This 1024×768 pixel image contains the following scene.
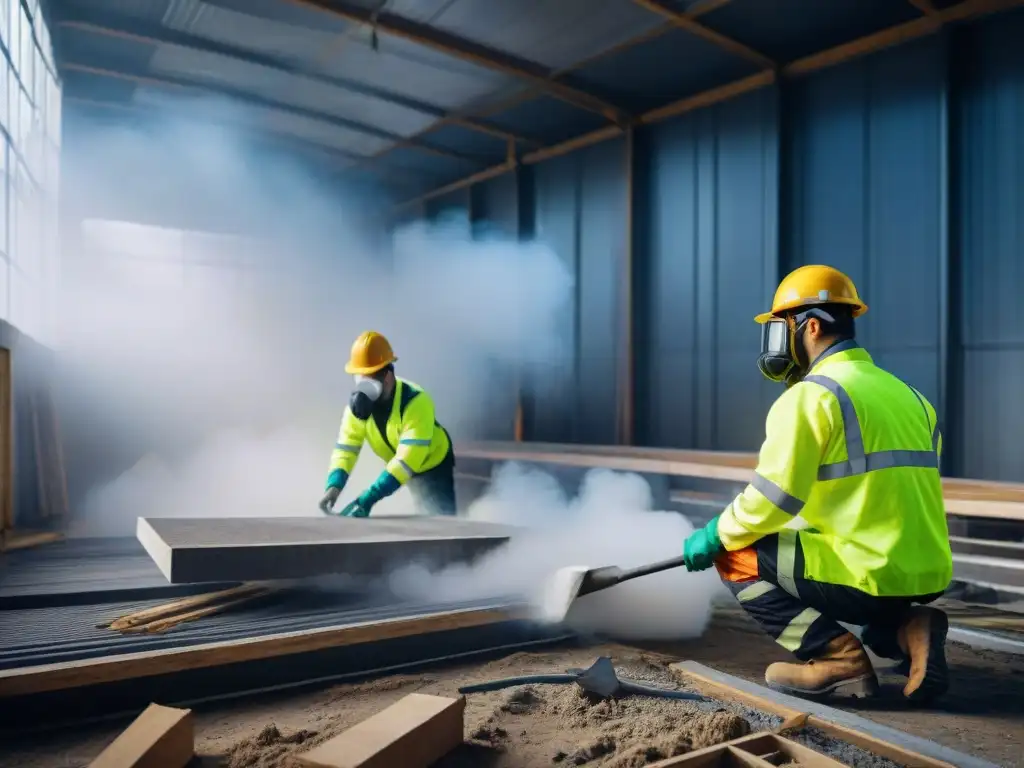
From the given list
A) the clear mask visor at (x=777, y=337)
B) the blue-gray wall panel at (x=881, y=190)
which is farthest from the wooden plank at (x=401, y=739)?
the blue-gray wall panel at (x=881, y=190)

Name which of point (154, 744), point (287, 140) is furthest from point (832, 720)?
point (287, 140)

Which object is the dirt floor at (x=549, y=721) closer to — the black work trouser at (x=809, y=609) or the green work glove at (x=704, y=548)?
the black work trouser at (x=809, y=609)

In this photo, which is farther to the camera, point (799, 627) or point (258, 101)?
point (258, 101)

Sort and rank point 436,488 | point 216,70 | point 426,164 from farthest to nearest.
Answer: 1. point 426,164
2. point 216,70
3. point 436,488

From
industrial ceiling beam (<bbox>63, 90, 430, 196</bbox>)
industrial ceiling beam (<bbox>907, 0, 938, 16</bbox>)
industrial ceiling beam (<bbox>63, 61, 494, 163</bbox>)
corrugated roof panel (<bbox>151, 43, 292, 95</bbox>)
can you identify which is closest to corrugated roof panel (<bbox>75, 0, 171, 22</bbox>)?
corrugated roof panel (<bbox>151, 43, 292, 95</bbox>)

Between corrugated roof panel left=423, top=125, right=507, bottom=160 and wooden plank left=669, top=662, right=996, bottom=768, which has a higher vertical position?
corrugated roof panel left=423, top=125, right=507, bottom=160

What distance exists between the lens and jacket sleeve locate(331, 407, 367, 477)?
17.4 feet

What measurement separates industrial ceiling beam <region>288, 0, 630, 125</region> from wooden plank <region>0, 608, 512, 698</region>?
213 inches

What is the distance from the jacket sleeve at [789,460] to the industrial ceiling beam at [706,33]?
4.77m

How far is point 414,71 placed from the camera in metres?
8.29

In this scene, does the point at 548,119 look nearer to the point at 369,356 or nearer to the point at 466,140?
the point at 466,140

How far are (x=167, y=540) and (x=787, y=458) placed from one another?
2.55m

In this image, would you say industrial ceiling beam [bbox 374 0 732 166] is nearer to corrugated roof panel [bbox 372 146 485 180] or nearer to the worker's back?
corrugated roof panel [bbox 372 146 485 180]

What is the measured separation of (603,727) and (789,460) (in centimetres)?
108
